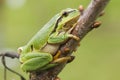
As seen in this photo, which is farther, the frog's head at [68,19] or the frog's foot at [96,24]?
the frog's head at [68,19]

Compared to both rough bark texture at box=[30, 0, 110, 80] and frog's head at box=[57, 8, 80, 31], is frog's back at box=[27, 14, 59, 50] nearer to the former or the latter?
frog's head at box=[57, 8, 80, 31]

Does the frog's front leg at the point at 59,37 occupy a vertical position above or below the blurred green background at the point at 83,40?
below

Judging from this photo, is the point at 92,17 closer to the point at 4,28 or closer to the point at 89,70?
the point at 89,70

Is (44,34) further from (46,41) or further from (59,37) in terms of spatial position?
(59,37)

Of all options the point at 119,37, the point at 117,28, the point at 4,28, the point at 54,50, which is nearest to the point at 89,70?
the point at 119,37

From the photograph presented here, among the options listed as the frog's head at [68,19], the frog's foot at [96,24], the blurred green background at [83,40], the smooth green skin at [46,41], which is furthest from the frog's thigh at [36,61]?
the blurred green background at [83,40]

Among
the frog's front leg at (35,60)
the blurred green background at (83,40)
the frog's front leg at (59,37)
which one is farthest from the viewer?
the blurred green background at (83,40)

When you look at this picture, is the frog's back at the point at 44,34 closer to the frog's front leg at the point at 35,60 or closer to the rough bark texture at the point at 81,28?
the frog's front leg at the point at 35,60
